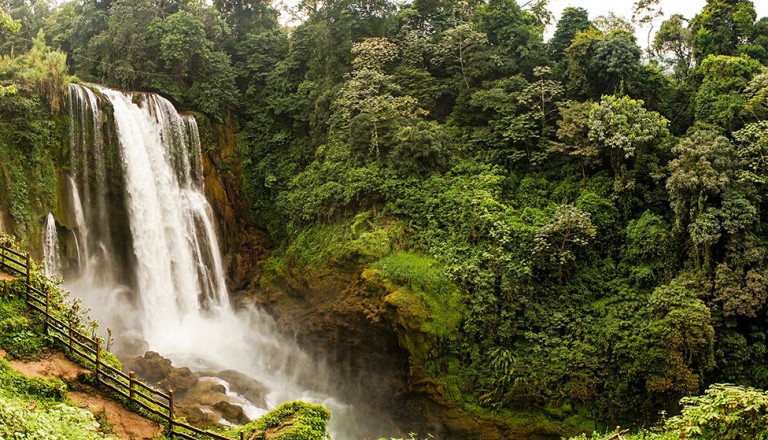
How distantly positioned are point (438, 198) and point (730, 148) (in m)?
8.68

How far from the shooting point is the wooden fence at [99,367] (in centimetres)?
869

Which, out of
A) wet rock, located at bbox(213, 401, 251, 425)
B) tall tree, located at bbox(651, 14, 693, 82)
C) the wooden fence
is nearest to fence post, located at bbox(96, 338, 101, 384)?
the wooden fence

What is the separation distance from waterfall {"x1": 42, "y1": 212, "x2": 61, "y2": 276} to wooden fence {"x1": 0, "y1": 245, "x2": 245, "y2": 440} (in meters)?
6.66

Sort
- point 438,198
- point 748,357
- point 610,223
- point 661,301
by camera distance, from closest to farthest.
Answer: point 748,357, point 661,301, point 610,223, point 438,198

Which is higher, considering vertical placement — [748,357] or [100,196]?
[100,196]

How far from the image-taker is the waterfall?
1659 cm

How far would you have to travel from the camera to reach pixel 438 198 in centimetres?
1827

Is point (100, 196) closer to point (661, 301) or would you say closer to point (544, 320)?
point (544, 320)

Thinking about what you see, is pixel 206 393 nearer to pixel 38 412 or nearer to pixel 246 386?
pixel 246 386

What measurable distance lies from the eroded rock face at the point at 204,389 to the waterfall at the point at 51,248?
4.27 meters

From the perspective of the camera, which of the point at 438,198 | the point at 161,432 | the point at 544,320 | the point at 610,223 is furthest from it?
the point at 438,198

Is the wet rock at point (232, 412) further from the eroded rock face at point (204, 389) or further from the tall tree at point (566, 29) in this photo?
the tall tree at point (566, 29)

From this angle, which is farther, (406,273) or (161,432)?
(406,273)

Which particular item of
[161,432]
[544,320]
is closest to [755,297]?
[544,320]
